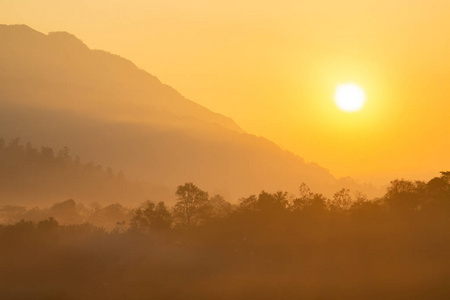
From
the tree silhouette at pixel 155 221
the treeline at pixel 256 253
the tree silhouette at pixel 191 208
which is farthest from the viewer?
the tree silhouette at pixel 191 208

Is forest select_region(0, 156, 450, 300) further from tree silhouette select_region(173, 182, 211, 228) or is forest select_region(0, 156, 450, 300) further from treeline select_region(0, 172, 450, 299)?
tree silhouette select_region(173, 182, 211, 228)

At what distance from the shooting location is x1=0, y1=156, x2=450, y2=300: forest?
401ft

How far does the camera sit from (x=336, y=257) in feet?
445

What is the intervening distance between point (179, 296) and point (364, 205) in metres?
58.8

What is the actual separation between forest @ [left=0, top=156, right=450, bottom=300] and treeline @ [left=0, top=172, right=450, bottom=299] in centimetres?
22

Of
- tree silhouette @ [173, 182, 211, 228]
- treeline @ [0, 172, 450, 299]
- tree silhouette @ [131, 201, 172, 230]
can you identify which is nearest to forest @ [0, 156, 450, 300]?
treeline @ [0, 172, 450, 299]

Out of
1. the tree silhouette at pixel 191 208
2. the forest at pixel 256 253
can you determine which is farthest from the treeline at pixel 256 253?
the tree silhouette at pixel 191 208

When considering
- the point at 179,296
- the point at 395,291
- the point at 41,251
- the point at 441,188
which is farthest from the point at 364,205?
the point at 41,251

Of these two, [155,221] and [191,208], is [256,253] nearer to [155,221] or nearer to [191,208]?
[155,221]

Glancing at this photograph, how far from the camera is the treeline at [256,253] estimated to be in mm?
122375

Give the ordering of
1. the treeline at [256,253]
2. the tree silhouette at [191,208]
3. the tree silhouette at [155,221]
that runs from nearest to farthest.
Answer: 1. the treeline at [256,253]
2. the tree silhouette at [155,221]
3. the tree silhouette at [191,208]

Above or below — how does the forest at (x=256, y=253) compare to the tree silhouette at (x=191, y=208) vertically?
below

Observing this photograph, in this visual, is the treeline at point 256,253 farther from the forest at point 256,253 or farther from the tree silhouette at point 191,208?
the tree silhouette at point 191,208

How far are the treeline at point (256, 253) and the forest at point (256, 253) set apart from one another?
225 millimetres
